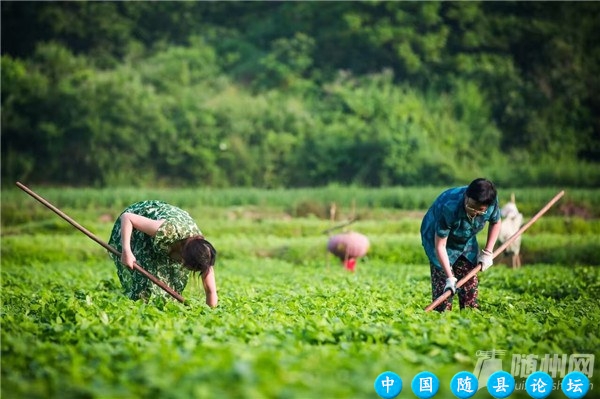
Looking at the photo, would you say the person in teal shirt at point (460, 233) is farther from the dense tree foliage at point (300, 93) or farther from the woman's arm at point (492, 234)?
the dense tree foliage at point (300, 93)

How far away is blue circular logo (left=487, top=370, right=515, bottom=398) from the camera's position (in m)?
5.51

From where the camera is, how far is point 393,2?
135ft

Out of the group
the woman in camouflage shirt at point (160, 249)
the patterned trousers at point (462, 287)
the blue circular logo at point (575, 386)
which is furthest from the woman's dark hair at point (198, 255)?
the blue circular logo at point (575, 386)

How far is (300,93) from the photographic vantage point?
134 ft

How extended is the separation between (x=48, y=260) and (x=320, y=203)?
40.3 ft

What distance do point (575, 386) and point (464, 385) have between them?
797mm

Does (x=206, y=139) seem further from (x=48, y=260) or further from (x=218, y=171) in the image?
(x=48, y=260)

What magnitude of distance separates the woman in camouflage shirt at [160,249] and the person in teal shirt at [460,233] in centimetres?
204

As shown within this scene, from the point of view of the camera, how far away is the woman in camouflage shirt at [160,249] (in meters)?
7.96

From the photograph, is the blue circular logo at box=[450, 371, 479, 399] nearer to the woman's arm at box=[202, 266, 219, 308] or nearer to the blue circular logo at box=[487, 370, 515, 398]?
the blue circular logo at box=[487, 370, 515, 398]

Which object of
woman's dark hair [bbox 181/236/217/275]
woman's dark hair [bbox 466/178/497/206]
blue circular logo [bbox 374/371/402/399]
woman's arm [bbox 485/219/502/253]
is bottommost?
blue circular logo [bbox 374/371/402/399]

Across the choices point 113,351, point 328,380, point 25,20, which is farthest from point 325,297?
point 25,20

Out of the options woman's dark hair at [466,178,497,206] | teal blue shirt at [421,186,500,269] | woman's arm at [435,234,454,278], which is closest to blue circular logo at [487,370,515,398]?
woman's dark hair at [466,178,497,206]

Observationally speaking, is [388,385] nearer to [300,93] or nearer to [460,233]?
[460,233]
